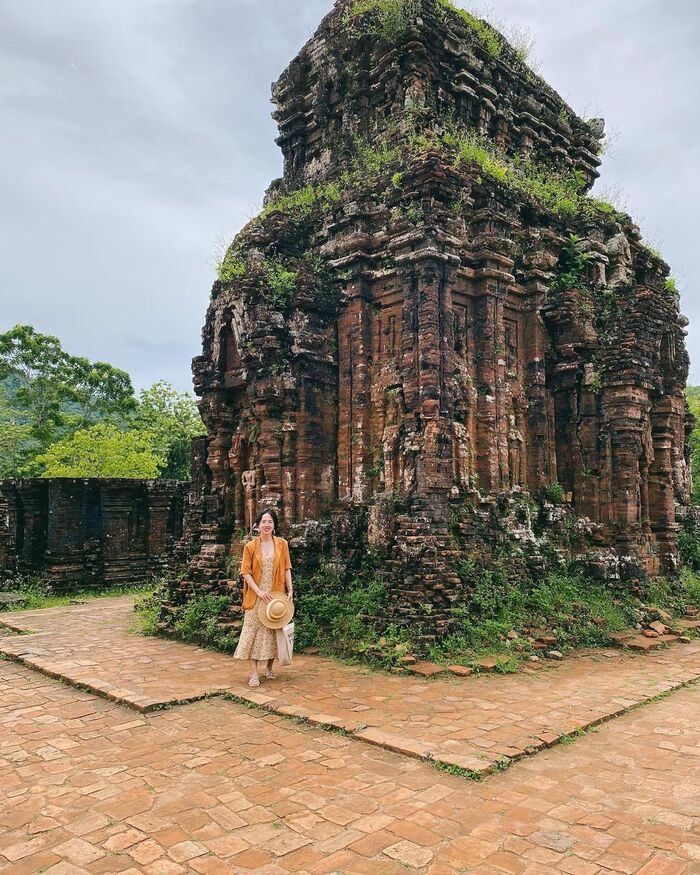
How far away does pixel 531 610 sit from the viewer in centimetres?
930

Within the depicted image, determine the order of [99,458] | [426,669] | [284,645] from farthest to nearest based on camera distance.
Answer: [99,458]
[284,645]
[426,669]

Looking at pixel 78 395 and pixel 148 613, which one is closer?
pixel 148 613

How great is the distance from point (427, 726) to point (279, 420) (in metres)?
5.77

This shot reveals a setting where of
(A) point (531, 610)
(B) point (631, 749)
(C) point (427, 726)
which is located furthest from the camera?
(A) point (531, 610)

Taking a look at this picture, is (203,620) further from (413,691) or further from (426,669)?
(413,691)

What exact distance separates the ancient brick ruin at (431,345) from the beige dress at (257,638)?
1.68 m

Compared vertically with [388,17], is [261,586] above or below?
below

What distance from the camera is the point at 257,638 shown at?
7.45m

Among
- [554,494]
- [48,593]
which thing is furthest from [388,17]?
[48,593]

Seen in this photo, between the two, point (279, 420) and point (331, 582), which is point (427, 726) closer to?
point (331, 582)

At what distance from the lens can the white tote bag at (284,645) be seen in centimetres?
758

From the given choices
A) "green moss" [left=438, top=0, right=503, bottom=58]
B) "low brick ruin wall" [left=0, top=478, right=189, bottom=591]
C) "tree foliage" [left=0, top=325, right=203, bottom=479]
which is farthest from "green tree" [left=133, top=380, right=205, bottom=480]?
"green moss" [left=438, top=0, right=503, bottom=58]

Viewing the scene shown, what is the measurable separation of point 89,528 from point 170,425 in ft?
70.0

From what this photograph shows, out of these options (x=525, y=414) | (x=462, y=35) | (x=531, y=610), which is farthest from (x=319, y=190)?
(x=531, y=610)
